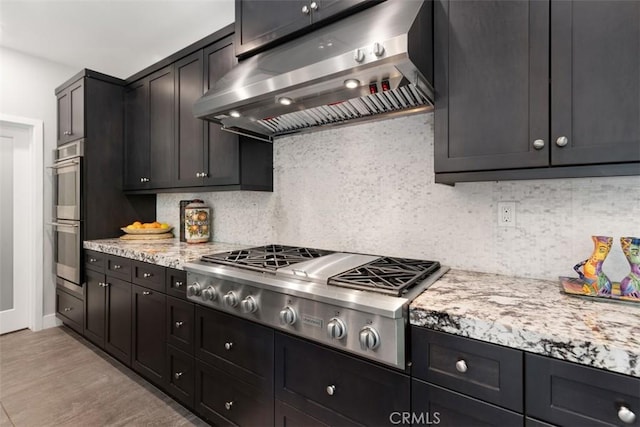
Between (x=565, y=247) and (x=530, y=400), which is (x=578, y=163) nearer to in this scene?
(x=565, y=247)

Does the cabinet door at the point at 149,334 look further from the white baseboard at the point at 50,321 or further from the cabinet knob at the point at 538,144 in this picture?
the cabinet knob at the point at 538,144

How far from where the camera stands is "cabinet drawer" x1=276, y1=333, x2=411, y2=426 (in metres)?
1.07

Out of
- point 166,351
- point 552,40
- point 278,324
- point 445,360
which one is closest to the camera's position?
point 445,360

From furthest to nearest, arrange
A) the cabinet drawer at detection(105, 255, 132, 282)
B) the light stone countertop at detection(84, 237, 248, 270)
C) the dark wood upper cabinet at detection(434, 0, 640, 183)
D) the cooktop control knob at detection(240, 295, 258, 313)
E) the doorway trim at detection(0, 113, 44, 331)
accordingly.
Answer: the doorway trim at detection(0, 113, 44, 331) → the cabinet drawer at detection(105, 255, 132, 282) → the light stone countertop at detection(84, 237, 248, 270) → the cooktop control knob at detection(240, 295, 258, 313) → the dark wood upper cabinet at detection(434, 0, 640, 183)

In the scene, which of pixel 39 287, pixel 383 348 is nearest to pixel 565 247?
pixel 383 348

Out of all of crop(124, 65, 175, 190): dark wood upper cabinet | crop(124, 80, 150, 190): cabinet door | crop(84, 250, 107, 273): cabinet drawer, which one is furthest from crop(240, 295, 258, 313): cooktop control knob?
crop(124, 80, 150, 190): cabinet door

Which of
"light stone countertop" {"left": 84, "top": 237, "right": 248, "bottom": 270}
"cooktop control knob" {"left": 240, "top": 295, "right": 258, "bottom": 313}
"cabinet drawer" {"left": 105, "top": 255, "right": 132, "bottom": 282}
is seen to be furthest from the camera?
"cabinet drawer" {"left": 105, "top": 255, "right": 132, "bottom": 282}

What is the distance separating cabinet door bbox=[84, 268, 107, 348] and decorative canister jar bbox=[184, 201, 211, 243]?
78 centimetres

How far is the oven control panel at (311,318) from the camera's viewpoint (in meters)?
1.01

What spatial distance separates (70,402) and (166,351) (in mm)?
769

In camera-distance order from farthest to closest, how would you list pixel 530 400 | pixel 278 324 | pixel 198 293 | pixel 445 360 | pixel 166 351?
1. pixel 166 351
2. pixel 198 293
3. pixel 278 324
4. pixel 445 360
5. pixel 530 400

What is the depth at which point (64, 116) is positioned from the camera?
10.2ft

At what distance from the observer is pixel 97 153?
114 inches

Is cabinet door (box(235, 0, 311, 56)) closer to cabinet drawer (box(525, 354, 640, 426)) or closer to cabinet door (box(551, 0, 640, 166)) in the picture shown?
Answer: cabinet door (box(551, 0, 640, 166))
